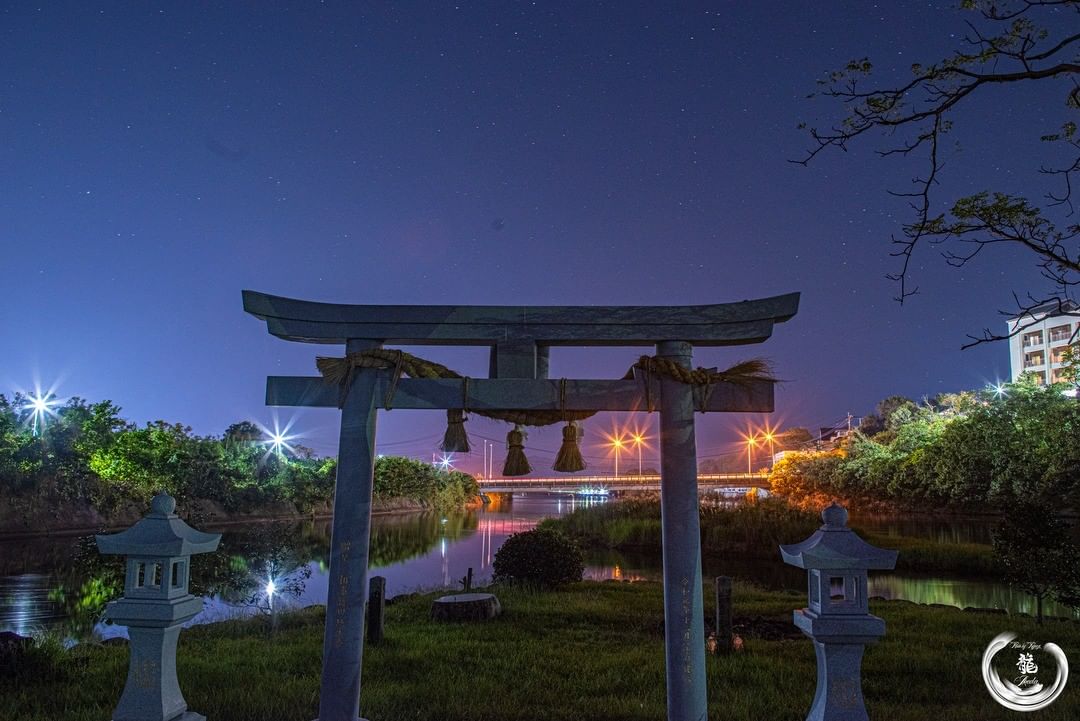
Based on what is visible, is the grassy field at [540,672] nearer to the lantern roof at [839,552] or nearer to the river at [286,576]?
the lantern roof at [839,552]

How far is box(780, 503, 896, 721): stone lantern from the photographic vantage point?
12.2 feet

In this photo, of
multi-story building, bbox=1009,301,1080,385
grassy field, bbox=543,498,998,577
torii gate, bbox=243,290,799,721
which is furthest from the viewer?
multi-story building, bbox=1009,301,1080,385

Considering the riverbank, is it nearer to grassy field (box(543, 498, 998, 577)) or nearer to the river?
the river

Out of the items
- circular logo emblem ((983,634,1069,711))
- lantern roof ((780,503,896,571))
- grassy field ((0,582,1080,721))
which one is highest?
lantern roof ((780,503,896,571))

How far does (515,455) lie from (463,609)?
563 cm

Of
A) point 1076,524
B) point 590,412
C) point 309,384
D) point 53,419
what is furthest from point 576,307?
point 53,419

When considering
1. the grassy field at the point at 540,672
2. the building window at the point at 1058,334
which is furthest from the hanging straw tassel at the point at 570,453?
the building window at the point at 1058,334

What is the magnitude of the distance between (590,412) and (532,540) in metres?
9.36

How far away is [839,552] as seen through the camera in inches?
152

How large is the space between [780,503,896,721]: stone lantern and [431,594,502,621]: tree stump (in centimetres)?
681

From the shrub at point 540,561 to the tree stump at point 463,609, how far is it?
10.5ft

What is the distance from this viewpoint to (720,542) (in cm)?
2119

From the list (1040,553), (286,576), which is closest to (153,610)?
(1040,553)

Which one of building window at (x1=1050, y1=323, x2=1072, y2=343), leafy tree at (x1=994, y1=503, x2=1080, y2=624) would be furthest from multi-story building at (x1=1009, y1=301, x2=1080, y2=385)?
leafy tree at (x1=994, y1=503, x2=1080, y2=624)
